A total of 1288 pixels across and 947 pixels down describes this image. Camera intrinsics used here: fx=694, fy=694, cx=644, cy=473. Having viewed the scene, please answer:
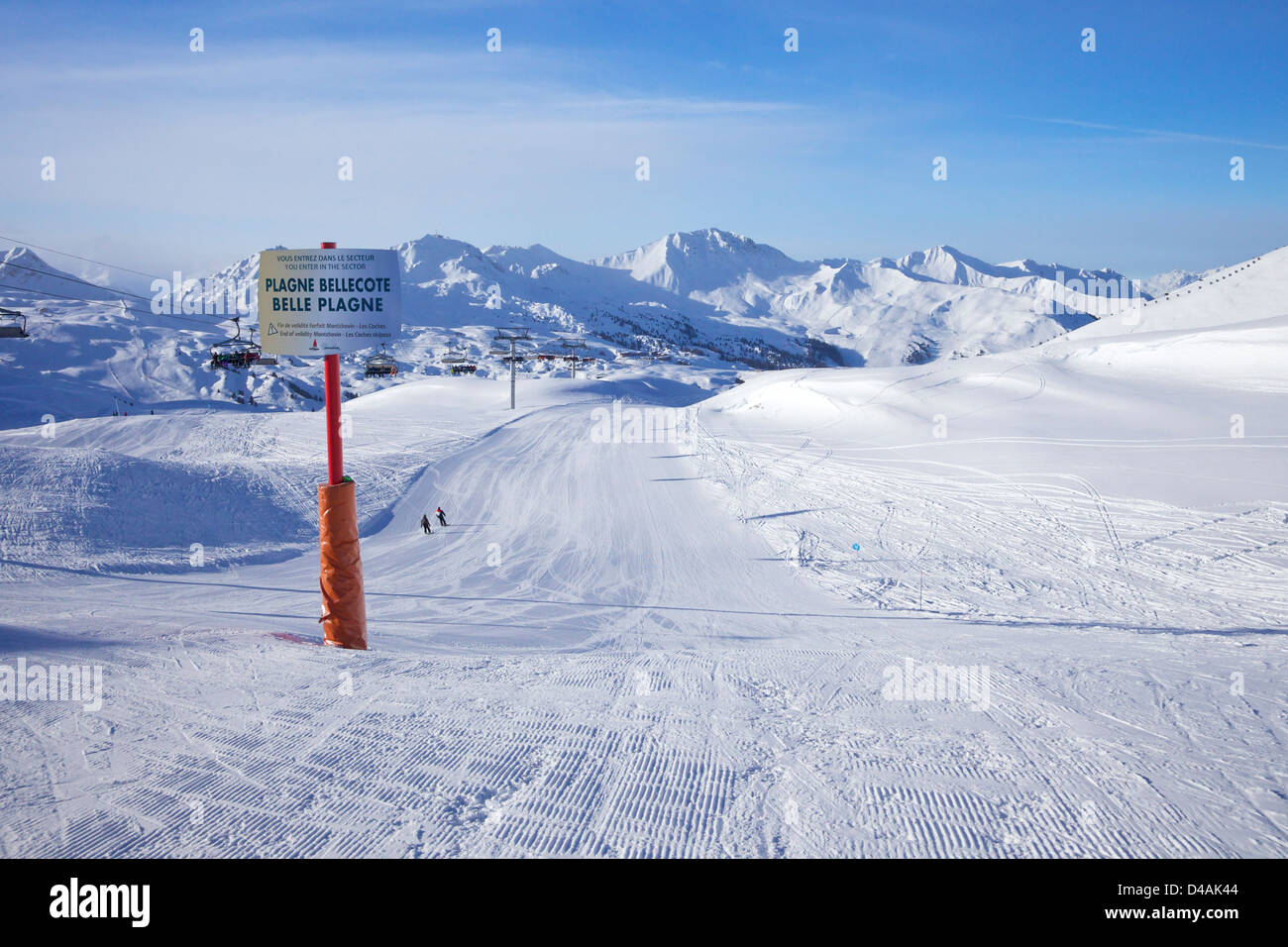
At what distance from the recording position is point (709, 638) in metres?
11.8

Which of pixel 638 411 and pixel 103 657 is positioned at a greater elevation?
pixel 638 411

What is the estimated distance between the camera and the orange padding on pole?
9.39m

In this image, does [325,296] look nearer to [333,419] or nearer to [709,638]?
[333,419]

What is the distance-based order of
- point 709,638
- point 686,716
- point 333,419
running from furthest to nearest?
point 709,638, point 333,419, point 686,716

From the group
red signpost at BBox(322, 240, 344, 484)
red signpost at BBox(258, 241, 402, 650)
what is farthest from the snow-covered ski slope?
red signpost at BBox(322, 240, 344, 484)

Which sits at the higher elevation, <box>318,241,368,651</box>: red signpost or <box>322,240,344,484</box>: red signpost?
<box>322,240,344,484</box>: red signpost

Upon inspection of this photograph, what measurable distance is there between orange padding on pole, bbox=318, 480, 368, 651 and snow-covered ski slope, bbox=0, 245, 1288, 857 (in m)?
0.73

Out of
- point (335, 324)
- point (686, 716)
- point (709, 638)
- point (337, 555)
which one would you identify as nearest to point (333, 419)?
point (335, 324)

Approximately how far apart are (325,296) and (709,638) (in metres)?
7.92

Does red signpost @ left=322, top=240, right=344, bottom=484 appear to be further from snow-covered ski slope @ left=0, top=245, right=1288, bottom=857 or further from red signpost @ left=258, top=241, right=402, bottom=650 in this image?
snow-covered ski slope @ left=0, top=245, right=1288, bottom=857

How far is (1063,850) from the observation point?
403 cm

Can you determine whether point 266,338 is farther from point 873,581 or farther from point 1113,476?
point 1113,476
